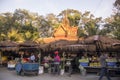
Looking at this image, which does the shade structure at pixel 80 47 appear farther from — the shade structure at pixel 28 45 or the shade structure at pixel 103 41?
the shade structure at pixel 28 45

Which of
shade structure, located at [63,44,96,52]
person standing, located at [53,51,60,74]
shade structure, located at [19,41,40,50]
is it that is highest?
shade structure, located at [19,41,40,50]

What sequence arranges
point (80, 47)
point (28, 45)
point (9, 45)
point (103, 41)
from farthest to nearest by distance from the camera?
point (9, 45)
point (28, 45)
point (80, 47)
point (103, 41)

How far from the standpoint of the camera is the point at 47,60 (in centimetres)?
1988

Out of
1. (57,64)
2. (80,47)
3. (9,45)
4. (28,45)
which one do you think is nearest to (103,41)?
(80,47)

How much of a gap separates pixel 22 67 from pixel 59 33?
2150 cm

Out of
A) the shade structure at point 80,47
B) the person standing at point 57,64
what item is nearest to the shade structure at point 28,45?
the shade structure at point 80,47

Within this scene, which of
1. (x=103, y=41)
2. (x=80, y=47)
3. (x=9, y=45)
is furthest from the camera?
(x=9, y=45)

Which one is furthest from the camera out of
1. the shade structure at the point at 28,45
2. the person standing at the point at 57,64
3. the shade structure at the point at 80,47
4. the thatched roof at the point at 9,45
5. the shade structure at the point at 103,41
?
the thatched roof at the point at 9,45

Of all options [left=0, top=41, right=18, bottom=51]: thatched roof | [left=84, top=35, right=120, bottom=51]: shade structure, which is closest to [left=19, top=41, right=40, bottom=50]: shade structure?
[left=0, top=41, right=18, bottom=51]: thatched roof

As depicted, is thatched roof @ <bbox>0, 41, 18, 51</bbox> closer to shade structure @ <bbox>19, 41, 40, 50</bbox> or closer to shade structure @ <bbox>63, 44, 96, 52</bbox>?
shade structure @ <bbox>19, 41, 40, 50</bbox>

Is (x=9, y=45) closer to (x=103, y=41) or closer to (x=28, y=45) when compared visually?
(x=28, y=45)

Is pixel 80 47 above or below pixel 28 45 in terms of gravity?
below

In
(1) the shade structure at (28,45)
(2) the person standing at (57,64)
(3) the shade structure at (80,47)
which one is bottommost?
(2) the person standing at (57,64)

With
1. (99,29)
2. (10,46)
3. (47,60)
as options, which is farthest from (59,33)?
(47,60)
